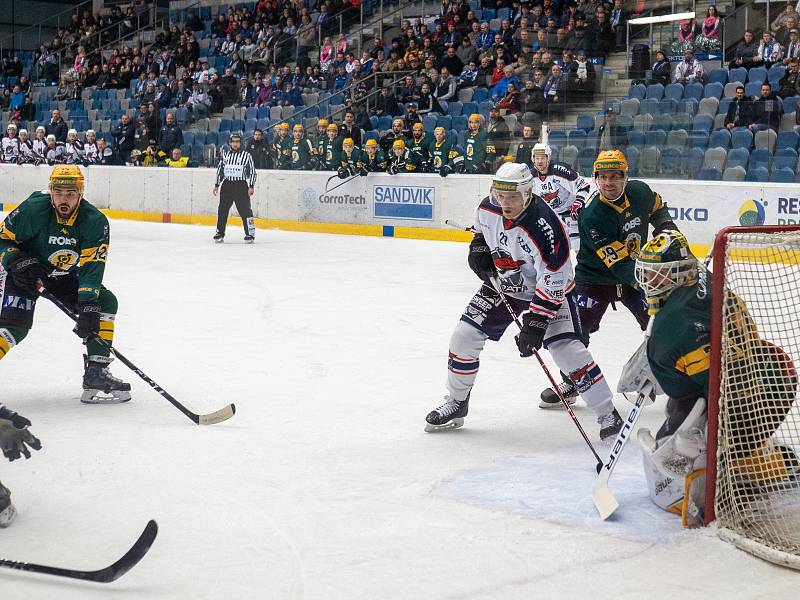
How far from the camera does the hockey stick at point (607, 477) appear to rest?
129 inches

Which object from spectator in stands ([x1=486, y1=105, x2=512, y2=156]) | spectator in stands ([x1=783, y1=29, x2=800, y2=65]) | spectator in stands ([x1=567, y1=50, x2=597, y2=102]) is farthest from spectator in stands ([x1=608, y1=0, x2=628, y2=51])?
spectator in stands ([x1=783, y1=29, x2=800, y2=65])

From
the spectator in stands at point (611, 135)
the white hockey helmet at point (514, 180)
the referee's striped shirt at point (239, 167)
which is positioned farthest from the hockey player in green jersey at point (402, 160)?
the white hockey helmet at point (514, 180)

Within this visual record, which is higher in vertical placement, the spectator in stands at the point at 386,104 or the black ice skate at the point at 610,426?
the spectator in stands at the point at 386,104

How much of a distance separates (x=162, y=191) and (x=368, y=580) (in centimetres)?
1515

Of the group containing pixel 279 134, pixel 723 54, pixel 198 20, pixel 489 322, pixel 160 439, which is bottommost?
pixel 160 439

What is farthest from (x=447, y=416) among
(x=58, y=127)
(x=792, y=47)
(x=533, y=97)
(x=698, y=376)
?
(x=58, y=127)

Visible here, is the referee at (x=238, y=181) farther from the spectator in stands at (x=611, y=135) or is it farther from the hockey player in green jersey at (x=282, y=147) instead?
the spectator in stands at (x=611, y=135)

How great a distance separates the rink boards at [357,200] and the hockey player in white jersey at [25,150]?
0.59 ft

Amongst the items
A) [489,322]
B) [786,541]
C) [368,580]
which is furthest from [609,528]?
[489,322]

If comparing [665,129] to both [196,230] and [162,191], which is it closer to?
[196,230]

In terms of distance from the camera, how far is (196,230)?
50.9ft

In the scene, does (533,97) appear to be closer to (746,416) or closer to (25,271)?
(25,271)

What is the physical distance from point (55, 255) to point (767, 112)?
846 centimetres

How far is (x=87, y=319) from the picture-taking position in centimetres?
465
